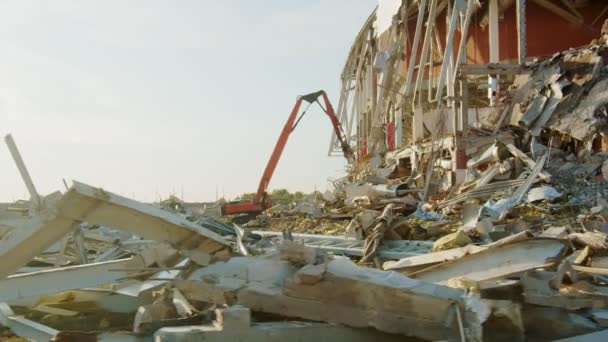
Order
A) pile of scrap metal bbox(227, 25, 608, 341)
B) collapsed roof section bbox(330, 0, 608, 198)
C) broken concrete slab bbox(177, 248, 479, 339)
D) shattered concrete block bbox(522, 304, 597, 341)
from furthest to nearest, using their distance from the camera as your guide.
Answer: collapsed roof section bbox(330, 0, 608, 198) → pile of scrap metal bbox(227, 25, 608, 341) → shattered concrete block bbox(522, 304, 597, 341) → broken concrete slab bbox(177, 248, 479, 339)

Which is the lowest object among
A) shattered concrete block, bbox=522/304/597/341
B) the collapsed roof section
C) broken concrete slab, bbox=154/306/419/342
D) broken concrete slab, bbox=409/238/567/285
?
shattered concrete block, bbox=522/304/597/341

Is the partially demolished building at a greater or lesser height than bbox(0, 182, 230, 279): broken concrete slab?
lesser

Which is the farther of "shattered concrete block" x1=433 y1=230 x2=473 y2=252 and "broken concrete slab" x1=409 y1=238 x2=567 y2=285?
"shattered concrete block" x1=433 y1=230 x2=473 y2=252

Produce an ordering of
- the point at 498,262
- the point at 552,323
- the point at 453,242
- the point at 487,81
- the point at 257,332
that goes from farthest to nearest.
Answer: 1. the point at 487,81
2. the point at 453,242
3. the point at 498,262
4. the point at 552,323
5. the point at 257,332

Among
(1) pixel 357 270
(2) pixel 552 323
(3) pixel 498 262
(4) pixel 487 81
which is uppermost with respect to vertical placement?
(4) pixel 487 81

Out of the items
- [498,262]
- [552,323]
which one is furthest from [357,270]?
[498,262]

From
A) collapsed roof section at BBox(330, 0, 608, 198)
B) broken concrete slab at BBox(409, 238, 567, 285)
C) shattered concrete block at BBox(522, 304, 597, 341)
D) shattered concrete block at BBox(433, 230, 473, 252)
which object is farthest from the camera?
collapsed roof section at BBox(330, 0, 608, 198)

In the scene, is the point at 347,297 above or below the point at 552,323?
above

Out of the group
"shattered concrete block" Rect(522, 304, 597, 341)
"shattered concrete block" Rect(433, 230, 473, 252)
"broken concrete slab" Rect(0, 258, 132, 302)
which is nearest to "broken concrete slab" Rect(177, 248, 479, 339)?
"shattered concrete block" Rect(522, 304, 597, 341)

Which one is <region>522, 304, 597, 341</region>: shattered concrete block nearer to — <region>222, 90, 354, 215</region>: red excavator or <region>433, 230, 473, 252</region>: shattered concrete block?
<region>433, 230, 473, 252</region>: shattered concrete block

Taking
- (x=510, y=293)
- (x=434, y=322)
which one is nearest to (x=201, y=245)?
(x=434, y=322)

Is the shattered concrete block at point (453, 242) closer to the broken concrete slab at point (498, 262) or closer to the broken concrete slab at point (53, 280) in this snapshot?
the broken concrete slab at point (498, 262)

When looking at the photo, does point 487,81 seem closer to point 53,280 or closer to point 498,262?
point 498,262

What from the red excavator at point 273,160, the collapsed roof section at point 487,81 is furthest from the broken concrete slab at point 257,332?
the red excavator at point 273,160
